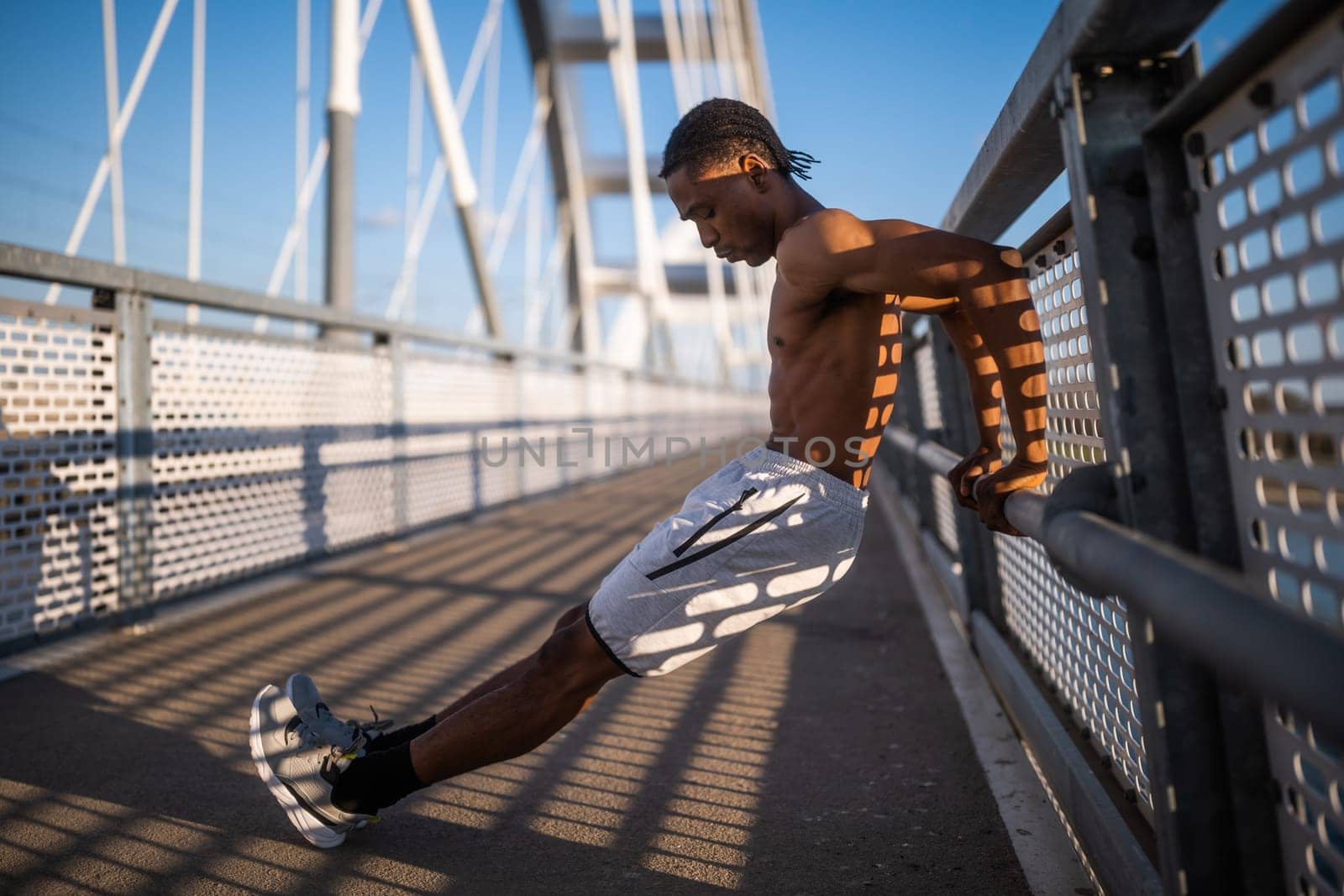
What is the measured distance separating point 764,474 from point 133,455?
3085 millimetres

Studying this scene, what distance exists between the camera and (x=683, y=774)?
7.77ft

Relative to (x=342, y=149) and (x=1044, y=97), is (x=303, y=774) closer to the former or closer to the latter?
(x=1044, y=97)

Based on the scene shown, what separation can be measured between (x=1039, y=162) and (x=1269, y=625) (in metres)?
1.21

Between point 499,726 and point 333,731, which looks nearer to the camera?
point 499,726

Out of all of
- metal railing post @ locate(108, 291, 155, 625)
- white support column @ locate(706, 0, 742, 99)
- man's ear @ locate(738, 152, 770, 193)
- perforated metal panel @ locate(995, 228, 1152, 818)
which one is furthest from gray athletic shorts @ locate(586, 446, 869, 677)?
white support column @ locate(706, 0, 742, 99)

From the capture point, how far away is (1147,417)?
118 centimetres

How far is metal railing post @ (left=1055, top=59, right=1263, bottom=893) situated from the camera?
46.0 inches

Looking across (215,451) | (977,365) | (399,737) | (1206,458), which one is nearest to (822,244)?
(977,365)

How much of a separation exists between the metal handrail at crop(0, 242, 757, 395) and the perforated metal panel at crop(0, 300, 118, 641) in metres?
0.15

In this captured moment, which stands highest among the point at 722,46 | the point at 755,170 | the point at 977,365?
the point at 722,46

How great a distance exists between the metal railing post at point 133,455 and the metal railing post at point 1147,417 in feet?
12.3

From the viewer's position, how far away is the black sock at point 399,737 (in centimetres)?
204

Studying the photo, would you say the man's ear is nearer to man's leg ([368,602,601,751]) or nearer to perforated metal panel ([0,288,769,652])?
man's leg ([368,602,601,751])

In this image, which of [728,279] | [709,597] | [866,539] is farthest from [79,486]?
[728,279]
